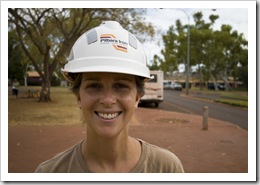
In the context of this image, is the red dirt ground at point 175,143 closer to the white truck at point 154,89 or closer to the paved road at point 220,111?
the paved road at point 220,111

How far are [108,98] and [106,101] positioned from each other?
0.02 meters

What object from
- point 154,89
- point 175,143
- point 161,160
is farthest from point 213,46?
point 161,160

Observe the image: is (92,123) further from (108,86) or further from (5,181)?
(5,181)

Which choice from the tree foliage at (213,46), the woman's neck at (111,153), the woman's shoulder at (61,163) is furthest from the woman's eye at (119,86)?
the tree foliage at (213,46)

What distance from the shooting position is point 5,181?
354 cm

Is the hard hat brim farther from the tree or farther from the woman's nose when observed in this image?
the tree

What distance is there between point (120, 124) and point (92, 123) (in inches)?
6.4

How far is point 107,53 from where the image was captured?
5.49 feet

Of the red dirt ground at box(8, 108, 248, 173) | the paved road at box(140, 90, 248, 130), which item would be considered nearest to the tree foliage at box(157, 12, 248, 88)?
the paved road at box(140, 90, 248, 130)

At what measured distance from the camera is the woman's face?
1598 mm

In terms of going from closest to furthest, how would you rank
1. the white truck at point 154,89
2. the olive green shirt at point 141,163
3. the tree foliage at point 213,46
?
the olive green shirt at point 141,163, the white truck at point 154,89, the tree foliage at point 213,46

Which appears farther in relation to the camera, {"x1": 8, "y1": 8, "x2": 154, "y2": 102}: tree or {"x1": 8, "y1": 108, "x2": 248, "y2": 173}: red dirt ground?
{"x1": 8, "y1": 8, "x2": 154, "y2": 102}: tree

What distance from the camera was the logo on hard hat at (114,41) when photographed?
167 centimetres

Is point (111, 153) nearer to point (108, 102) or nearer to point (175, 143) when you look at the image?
point (108, 102)
